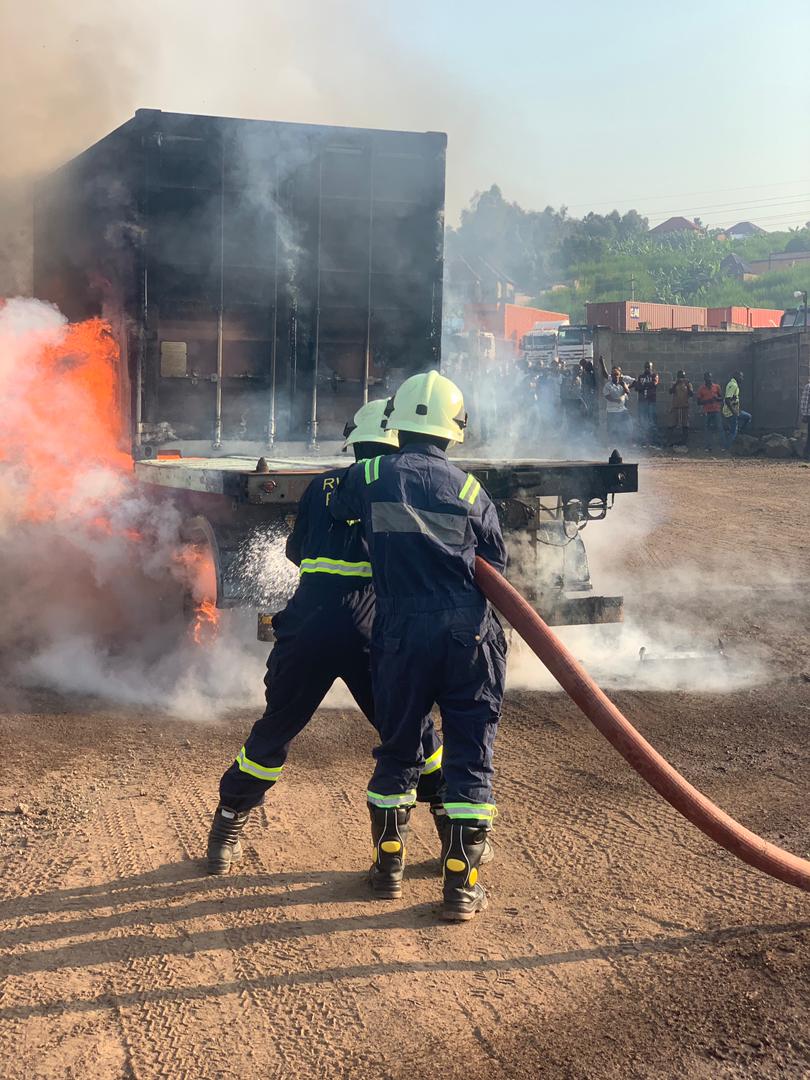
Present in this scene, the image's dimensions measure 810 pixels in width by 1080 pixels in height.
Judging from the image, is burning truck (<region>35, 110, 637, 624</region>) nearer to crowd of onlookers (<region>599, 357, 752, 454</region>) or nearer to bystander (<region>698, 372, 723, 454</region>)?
crowd of onlookers (<region>599, 357, 752, 454</region>)

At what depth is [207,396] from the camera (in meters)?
7.96

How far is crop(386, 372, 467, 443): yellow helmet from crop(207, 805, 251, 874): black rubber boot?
159 cm

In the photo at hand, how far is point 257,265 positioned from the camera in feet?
26.1

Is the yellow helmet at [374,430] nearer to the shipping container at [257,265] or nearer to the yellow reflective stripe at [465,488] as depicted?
the yellow reflective stripe at [465,488]

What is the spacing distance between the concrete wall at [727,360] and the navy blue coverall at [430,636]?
839 inches

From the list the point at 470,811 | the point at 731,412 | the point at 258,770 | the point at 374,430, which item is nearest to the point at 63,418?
the point at 374,430

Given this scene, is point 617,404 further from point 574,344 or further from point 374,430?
point 374,430

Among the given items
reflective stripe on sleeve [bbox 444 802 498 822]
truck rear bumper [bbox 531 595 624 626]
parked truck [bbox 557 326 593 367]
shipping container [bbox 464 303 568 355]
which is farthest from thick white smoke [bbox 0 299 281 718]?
shipping container [bbox 464 303 568 355]

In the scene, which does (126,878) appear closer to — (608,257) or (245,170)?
(245,170)

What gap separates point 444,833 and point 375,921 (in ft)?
1.53

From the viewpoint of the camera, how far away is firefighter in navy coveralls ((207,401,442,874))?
4.15 metres

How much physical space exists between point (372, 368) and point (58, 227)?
9.79 ft

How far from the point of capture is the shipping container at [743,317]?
133 ft

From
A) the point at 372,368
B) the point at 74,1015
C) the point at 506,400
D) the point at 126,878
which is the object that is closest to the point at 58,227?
the point at 372,368
